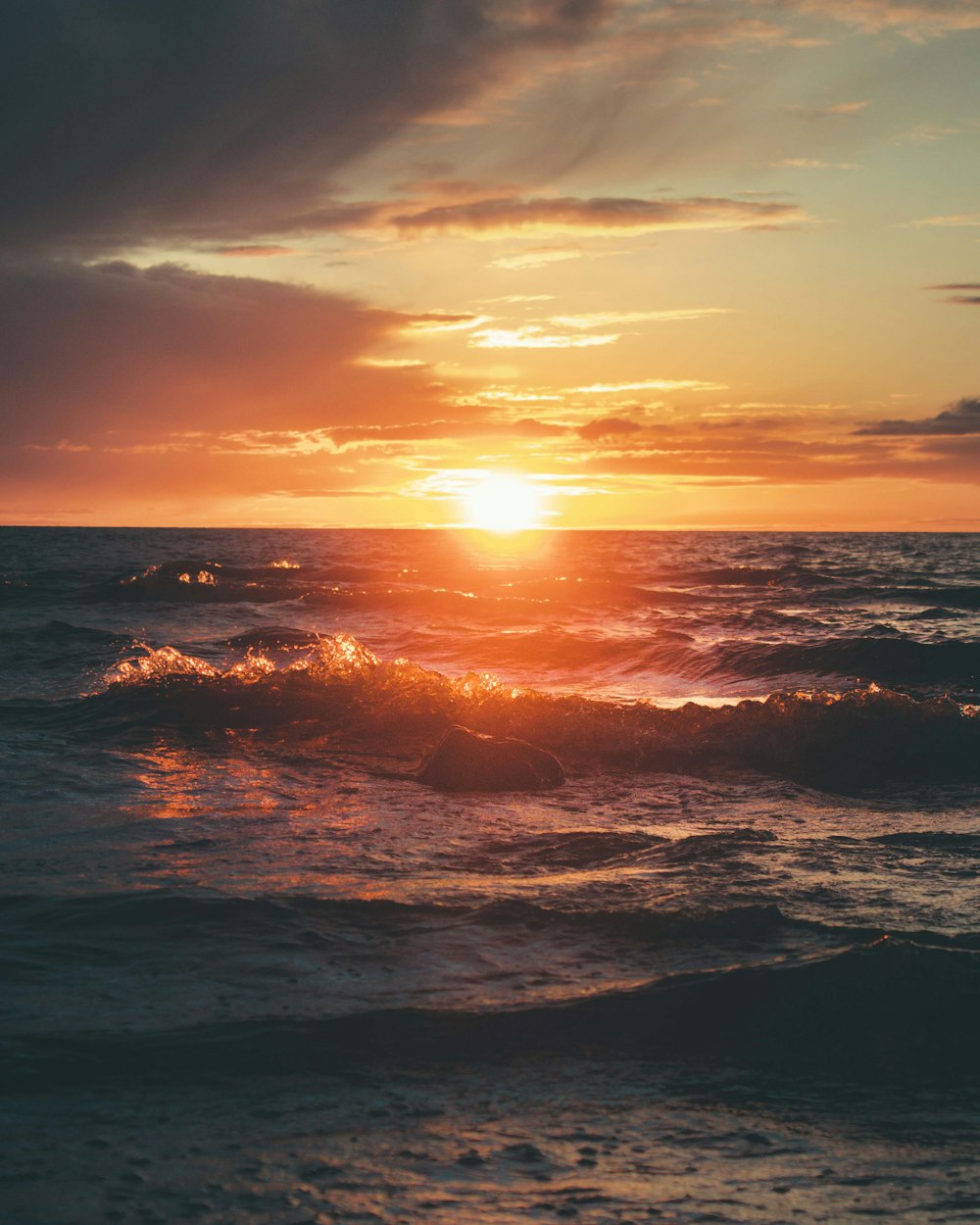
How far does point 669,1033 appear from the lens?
4.32 meters

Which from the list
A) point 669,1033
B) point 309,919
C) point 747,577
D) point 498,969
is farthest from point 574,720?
point 747,577

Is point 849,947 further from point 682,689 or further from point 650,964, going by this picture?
point 682,689

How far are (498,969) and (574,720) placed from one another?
664 centimetres

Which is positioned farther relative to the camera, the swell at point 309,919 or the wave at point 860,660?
the wave at point 860,660

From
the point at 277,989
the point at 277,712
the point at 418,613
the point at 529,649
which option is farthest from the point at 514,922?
the point at 418,613

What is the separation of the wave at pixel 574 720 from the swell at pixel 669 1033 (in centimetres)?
482

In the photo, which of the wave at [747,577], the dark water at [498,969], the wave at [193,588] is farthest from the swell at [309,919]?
the wave at [747,577]

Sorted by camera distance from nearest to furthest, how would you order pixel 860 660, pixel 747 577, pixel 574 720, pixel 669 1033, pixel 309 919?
pixel 669 1033, pixel 309 919, pixel 574 720, pixel 860 660, pixel 747 577

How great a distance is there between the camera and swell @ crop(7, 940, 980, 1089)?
395 cm

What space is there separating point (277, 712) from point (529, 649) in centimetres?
823

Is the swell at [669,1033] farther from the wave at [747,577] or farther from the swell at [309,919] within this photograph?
the wave at [747,577]

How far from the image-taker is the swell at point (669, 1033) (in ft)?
13.0

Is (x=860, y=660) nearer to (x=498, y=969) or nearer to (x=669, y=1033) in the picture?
(x=498, y=969)

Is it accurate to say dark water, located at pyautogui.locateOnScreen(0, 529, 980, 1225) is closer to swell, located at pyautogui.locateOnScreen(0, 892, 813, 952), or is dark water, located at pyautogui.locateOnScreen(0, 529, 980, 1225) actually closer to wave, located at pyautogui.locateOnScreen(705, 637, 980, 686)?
swell, located at pyautogui.locateOnScreen(0, 892, 813, 952)
